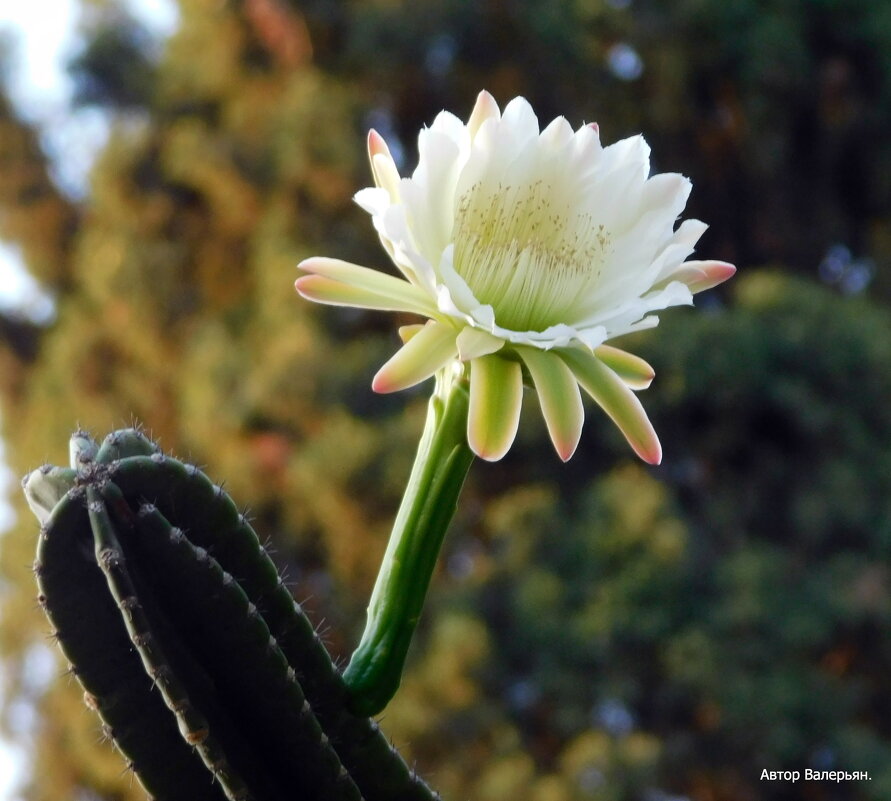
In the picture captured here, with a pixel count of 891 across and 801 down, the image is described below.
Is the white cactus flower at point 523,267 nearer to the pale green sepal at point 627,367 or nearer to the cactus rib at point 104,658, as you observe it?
the pale green sepal at point 627,367

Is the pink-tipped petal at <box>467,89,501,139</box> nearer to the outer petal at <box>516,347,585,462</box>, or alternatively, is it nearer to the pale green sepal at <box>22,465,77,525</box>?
the outer petal at <box>516,347,585,462</box>

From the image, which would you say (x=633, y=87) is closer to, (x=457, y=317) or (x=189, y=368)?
(x=189, y=368)

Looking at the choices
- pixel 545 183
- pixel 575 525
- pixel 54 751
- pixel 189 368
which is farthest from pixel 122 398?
pixel 545 183

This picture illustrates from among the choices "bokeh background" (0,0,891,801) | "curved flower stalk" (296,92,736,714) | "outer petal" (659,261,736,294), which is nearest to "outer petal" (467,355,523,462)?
"curved flower stalk" (296,92,736,714)

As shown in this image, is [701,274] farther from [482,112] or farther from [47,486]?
[47,486]

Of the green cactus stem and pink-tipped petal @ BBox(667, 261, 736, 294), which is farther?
pink-tipped petal @ BBox(667, 261, 736, 294)

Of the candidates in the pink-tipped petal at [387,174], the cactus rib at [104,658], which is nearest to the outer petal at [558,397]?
the pink-tipped petal at [387,174]

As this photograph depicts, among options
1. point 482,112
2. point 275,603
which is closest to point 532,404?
point 482,112

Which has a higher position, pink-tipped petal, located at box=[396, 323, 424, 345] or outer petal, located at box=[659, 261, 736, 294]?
outer petal, located at box=[659, 261, 736, 294]
